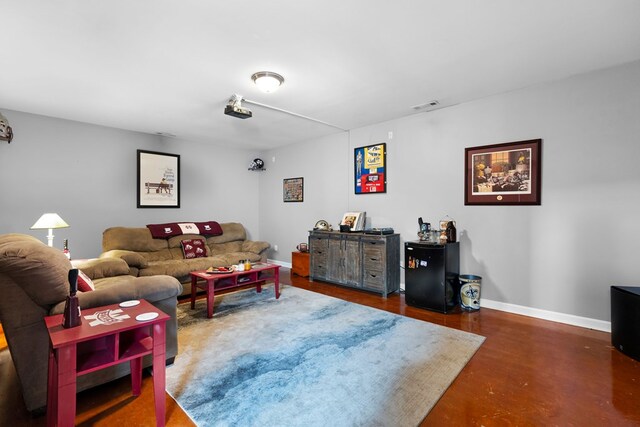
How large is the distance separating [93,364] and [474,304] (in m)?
3.70

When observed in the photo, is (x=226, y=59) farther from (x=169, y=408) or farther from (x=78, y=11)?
(x=169, y=408)

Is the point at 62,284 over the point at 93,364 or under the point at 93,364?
over

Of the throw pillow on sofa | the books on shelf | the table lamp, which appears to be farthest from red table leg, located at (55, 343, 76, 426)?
the books on shelf

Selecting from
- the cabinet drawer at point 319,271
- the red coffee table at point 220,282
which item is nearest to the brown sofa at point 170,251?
the red coffee table at point 220,282

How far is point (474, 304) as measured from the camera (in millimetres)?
3559

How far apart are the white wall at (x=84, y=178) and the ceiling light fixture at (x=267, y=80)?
9.40ft

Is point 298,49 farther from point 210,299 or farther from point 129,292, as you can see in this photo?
point 210,299

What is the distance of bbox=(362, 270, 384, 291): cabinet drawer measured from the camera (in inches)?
164

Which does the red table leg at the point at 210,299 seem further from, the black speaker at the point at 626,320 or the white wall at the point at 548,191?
the black speaker at the point at 626,320

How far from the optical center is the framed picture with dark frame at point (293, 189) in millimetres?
5934

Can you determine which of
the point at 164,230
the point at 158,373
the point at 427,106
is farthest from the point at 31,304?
the point at 427,106

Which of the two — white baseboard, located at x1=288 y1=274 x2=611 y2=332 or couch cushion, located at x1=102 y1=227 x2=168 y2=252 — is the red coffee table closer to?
couch cushion, located at x1=102 y1=227 x2=168 y2=252

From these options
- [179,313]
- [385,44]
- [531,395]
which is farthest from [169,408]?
[385,44]

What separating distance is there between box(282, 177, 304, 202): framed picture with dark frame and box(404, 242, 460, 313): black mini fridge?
109 inches
